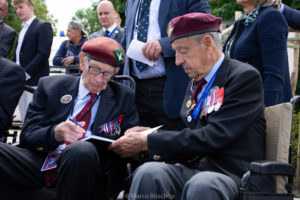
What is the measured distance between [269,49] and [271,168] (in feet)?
4.72

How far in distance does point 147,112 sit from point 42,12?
142ft

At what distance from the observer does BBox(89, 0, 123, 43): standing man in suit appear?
20.7ft

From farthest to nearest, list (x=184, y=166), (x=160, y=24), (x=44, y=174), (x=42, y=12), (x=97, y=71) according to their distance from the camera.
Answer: (x=42, y=12) < (x=160, y=24) < (x=97, y=71) < (x=44, y=174) < (x=184, y=166)

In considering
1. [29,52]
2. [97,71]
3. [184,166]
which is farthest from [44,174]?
[29,52]

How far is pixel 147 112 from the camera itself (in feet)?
12.4

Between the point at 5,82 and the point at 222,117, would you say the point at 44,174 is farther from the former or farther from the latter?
the point at 222,117

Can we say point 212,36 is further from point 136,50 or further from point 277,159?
point 136,50

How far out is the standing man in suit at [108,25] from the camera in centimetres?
630

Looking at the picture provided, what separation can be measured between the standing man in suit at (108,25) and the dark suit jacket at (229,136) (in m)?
3.78

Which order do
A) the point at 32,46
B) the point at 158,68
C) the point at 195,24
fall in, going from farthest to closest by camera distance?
1. the point at 32,46
2. the point at 158,68
3. the point at 195,24

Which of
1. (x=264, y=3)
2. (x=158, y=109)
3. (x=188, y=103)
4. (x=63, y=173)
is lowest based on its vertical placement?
(x=63, y=173)

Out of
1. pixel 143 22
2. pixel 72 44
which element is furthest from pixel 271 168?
pixel 72 44

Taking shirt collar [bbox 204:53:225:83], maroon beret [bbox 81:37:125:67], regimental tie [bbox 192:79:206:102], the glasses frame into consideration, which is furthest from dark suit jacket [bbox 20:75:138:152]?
shirt collar [bbox 204:53:225:83]

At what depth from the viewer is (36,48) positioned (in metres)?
6.33
